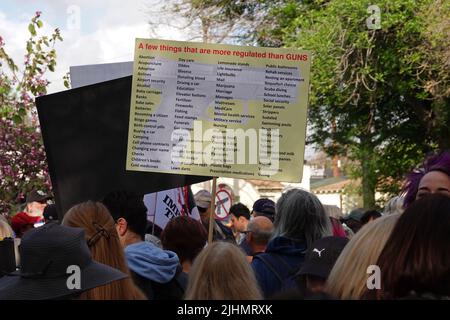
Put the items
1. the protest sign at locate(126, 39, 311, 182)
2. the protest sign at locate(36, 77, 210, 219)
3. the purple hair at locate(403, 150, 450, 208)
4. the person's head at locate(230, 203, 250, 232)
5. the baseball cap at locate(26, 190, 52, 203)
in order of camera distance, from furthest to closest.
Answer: the person's head at locate(230, 203, 250, 232)
the baseball cap at locate(26, 190, 52, 203)
the protest sign at locate(36, 77, 210, 219)
the protest sign at locate(126, 39, 311, 182)
the purple hair at locate(403, 150, 450, 208)

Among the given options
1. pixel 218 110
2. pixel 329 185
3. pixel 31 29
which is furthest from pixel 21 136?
pixel 329 185

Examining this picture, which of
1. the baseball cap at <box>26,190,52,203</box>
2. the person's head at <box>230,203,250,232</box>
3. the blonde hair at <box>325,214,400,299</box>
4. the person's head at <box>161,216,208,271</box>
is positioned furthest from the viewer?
the person's head at <box>230,203,250,232</box>

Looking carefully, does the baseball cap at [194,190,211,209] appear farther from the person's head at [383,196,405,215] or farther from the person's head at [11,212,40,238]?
the person's head at [383,196,405,215]

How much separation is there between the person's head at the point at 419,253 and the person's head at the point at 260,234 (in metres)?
2.78

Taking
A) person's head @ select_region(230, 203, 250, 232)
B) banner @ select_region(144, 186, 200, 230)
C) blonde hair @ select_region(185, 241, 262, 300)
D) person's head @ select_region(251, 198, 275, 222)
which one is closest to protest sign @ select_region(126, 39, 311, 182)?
banner @ select_region(144, 186, 200, 230)

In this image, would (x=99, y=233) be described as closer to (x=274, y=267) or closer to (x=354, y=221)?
(x=274, y=267)

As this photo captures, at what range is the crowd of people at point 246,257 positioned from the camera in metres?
2.60

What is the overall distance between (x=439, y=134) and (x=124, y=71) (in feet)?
50.1

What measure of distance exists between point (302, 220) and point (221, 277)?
1931mm

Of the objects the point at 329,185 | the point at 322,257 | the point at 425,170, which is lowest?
the point at 329,185

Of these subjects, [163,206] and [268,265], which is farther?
[163,206]

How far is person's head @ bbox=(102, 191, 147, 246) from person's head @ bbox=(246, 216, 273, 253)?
3.54 feet

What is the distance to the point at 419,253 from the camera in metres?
2.58

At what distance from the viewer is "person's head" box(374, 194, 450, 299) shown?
8.31 feet
